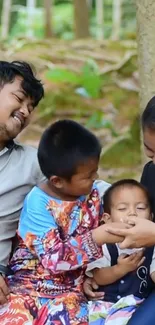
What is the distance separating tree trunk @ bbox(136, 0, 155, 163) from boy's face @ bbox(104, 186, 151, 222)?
124cm

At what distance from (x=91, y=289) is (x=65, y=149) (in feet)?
1.94

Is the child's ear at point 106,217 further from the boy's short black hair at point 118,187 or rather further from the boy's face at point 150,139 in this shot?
the boy's face at point 150,139

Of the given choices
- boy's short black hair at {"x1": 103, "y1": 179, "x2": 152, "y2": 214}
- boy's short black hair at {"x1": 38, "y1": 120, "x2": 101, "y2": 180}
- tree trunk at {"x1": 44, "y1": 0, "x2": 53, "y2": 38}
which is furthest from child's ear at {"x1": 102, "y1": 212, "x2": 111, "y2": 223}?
tree trunk at {"x1": 44, "y1": 0, "x2": 53, "y2": 38}

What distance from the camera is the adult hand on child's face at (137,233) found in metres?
2.41

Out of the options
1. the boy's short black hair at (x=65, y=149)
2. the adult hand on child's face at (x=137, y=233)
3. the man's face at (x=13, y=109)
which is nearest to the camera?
the adult hand on child's face at (x=137, y=233)

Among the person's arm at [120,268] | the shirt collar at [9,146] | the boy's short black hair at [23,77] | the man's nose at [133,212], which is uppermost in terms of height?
the boy's short black hair at [23,77]

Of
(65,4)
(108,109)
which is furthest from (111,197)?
(65,4)

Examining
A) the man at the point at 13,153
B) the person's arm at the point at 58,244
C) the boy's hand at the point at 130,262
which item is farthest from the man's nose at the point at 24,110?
the boy's hand at the point at 130,262

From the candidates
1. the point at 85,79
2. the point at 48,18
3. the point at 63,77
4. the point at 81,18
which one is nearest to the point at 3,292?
the point at 85,79

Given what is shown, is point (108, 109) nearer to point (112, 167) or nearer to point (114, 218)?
point (112, 167)

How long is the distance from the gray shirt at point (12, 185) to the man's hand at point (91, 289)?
0.34 meters

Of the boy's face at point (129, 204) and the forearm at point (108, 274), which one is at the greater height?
the boy's face at point (129, 204)

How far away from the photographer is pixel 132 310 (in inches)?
102

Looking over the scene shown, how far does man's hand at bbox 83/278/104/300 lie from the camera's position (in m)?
2.69
